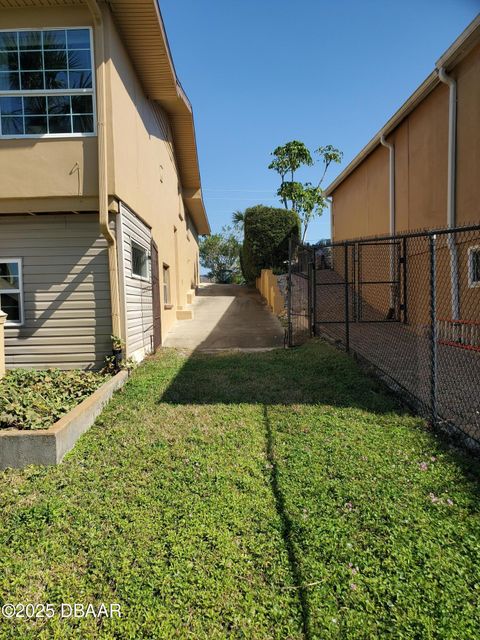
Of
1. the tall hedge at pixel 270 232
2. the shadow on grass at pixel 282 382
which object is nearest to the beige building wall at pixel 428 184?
the shadow on grass at pixel 282 382

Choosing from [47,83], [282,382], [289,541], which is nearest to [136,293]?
[282,382]

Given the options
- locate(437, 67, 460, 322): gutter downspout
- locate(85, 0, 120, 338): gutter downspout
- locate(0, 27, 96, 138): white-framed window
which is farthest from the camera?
locate(437, 67, 460, 322): gutter downspout

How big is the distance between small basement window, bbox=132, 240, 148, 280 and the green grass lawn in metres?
3.65

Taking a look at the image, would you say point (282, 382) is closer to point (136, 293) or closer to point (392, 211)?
point (136, 293)

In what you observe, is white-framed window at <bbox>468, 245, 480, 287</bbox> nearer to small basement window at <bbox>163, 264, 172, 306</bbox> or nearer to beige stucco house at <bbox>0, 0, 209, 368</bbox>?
beige stucco house at <bbox>0, 0, 209, 368</bbox>

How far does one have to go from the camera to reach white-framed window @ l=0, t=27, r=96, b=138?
5.81 m

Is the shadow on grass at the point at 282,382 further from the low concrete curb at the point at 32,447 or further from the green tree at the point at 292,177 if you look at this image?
the green tree at the point at 292,177

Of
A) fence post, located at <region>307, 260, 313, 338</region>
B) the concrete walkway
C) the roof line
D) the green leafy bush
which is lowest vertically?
the green leafy bush

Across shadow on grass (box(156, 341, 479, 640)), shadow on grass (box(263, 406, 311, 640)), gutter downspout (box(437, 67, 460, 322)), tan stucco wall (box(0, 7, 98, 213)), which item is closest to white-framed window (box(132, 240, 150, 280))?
tan stucco wall (box(0, 7, 98, 213))

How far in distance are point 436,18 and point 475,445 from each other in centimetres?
557

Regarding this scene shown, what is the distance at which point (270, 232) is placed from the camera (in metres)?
16.8

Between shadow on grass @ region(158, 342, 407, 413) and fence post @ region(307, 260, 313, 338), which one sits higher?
fence post @ region(307, 260, 313, 338)

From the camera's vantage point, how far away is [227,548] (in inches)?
90.7

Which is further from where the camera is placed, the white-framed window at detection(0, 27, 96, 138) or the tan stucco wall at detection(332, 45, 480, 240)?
the tan stucco wall at detection(332, 45, 480, 240)
